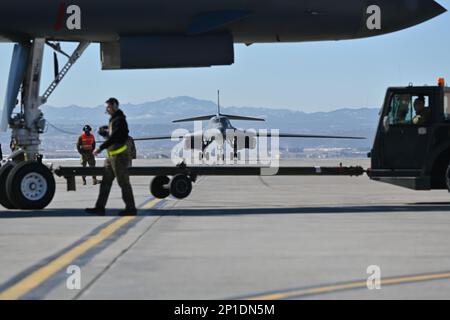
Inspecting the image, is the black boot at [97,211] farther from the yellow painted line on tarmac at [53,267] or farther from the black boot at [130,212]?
the yellow painted line on tarmac at [53,267]

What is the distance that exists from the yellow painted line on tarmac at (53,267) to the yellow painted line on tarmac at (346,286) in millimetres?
1958

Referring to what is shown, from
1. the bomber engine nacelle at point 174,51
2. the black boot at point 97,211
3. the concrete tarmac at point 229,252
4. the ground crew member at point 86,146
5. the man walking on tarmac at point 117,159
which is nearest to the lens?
the concrete tarmac at point 229,252

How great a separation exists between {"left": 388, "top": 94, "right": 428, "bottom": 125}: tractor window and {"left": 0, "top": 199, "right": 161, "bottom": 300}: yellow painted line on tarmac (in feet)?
21.2

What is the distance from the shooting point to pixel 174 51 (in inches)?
667

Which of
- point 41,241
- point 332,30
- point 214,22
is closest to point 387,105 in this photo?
point 332,30

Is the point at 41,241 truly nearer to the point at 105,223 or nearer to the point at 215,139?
the point at 105,223

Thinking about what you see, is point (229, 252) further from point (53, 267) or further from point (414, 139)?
point (414, 139)

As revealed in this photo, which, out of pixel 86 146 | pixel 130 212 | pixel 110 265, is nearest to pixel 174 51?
pixel 130 212

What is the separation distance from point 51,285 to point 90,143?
20.5 m

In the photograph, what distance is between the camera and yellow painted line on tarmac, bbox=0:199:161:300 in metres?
7.57

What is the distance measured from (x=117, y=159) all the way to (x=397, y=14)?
6.03 meters

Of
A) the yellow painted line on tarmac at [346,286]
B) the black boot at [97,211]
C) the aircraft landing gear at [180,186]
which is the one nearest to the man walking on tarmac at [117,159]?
the black boot at [97,211]

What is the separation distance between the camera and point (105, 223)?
1384cm

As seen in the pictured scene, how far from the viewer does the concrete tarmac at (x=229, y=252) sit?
302 inches
